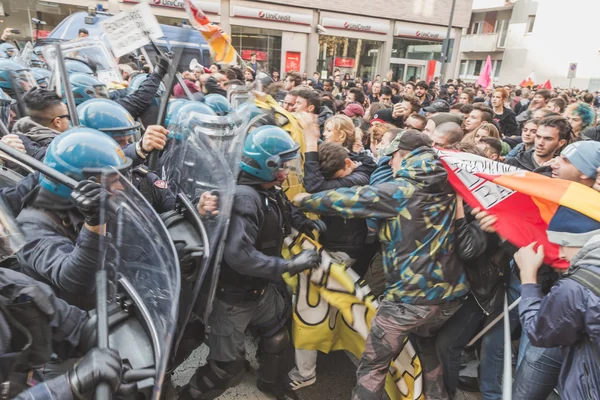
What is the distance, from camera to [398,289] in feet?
7.73

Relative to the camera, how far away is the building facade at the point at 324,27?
17.7 metres

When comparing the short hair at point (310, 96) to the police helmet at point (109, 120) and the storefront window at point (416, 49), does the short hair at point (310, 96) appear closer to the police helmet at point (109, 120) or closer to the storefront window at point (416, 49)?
the police helmet at point (109, 120)

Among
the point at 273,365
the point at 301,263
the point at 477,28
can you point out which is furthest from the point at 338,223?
the point at 477,28

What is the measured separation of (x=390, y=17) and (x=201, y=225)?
25937 millimetres

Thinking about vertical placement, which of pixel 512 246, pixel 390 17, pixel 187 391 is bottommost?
pixel 187 391

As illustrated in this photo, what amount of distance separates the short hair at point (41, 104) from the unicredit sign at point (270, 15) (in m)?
17.9

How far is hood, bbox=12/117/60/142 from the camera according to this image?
11.1ft

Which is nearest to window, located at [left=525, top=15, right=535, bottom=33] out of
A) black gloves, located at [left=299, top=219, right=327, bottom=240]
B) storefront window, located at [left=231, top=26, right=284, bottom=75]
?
storefront window, located at [left=231, top=26, right=284, bottom=75]

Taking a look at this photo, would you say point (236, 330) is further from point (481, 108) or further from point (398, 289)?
point (481, 108)

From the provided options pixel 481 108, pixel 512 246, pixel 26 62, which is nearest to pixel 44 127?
pixel 512 246

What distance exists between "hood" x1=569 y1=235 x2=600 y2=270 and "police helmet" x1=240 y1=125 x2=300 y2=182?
151cm

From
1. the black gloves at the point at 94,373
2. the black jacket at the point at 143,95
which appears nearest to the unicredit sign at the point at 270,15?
the black jacket at the point at 143,95

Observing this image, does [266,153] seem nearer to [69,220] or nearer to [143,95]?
[69,220]

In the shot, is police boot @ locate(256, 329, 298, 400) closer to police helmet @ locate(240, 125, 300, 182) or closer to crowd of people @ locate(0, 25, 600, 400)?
crowd of people @ locate(0, 25, 600, 400)
